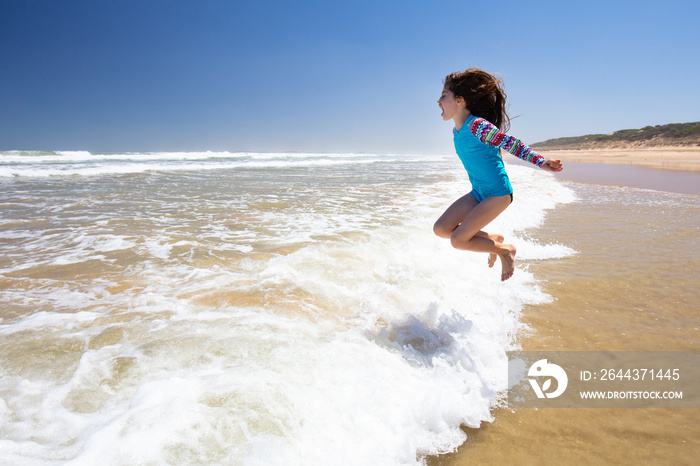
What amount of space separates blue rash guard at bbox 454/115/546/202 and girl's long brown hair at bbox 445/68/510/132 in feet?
0.61

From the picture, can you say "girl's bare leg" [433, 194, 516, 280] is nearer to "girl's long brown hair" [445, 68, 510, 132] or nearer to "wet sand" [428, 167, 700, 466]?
"wet sand" [428, 167, 700, 466]

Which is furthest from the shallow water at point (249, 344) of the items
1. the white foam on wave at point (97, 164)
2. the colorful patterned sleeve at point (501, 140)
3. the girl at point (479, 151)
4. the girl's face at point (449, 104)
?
the white foam on wave at point (97, 164)

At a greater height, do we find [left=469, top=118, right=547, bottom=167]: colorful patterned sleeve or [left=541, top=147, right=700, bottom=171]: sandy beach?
[left=541, top=147, right=700, bottom=171]: sandy beach

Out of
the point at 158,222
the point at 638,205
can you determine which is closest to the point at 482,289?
the point at 158,222

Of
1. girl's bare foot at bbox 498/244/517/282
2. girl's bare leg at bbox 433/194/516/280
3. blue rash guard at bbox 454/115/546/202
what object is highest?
blue rash guard at bbox 454/115/546/202

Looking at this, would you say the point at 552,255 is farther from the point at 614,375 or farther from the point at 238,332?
the point at 238,332

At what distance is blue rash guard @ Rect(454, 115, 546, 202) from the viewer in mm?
3072

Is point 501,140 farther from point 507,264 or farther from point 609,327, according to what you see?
point 609,327

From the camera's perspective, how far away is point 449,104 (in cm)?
342

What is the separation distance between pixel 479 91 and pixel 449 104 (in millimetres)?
274

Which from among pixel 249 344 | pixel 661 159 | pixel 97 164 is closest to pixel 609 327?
pixel 249 344

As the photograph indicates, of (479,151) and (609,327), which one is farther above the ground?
(479,151)

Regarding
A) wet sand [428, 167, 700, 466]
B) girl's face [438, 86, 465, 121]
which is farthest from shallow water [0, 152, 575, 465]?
girl's face [438, 86, 465, 121]

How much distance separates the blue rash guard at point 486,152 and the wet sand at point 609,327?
1.22 metres
